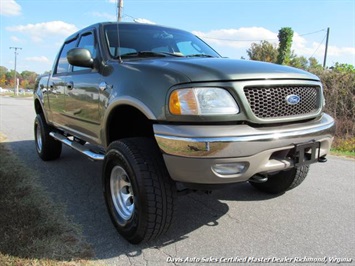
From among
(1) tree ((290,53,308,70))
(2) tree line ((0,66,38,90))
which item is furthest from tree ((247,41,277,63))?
(2) tree line ((0,66,38,90))

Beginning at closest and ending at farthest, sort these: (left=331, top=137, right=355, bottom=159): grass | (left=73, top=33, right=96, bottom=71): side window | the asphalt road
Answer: the asphalt road → (left=73, top=33, right=96, bottom=71): side window → (left=331, top=137, right=355, bottom=159): grass

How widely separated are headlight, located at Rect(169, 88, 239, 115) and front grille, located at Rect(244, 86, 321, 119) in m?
0.17

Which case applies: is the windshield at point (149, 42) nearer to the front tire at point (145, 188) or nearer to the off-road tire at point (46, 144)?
the front tire at point (145, 188)

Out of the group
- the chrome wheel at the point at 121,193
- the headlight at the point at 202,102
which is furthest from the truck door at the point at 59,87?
the headlight at the point at 202,102

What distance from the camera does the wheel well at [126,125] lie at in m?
3.20

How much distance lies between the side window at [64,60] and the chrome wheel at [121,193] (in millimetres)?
2222

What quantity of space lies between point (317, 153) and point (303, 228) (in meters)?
0.82

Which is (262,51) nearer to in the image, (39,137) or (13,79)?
(39,137)

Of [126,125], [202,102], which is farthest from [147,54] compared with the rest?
[202,102]

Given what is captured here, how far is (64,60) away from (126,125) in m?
2.24

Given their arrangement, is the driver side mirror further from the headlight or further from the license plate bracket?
the license plate bracket

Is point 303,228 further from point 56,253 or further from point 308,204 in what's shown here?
point 56,253

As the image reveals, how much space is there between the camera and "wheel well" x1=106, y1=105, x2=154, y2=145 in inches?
126

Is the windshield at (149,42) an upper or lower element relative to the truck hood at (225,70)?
upper
